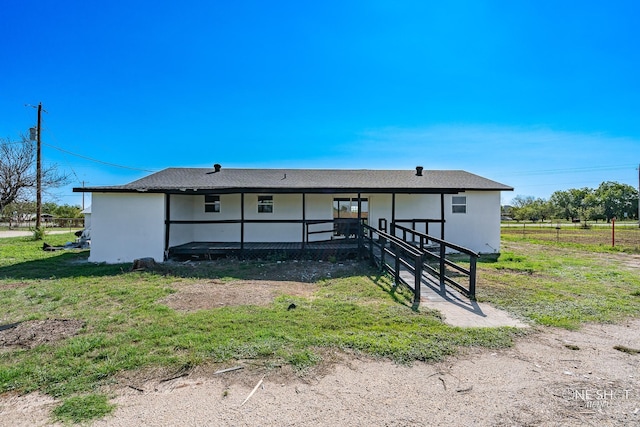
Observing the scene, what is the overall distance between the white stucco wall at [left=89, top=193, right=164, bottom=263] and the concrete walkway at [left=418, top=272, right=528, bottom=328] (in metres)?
8.81

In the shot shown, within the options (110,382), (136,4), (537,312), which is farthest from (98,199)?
(537,312)

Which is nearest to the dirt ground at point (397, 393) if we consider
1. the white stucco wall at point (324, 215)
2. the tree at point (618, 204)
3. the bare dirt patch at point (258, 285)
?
the bare dirt patch at point (258, 285)

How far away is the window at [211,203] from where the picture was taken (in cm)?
1273

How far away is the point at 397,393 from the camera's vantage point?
8.86ft

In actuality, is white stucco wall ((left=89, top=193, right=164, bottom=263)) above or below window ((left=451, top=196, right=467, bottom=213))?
below

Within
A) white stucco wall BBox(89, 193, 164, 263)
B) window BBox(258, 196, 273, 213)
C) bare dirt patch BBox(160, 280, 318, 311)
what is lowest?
bare dirt patch BBox(160, 280, 318, 311)

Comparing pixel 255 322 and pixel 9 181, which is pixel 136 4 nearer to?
pixel 255 322

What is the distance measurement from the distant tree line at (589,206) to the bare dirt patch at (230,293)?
6656 cm

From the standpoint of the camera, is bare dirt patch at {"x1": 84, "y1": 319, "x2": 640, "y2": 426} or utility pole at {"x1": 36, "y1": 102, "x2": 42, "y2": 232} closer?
bare dirt patch at {"x1": 84, "y1": 319, "x2": 640, "y2": 426}

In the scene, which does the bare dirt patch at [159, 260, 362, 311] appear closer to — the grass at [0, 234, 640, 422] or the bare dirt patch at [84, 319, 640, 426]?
the grass at [0, 234, 640, 422]

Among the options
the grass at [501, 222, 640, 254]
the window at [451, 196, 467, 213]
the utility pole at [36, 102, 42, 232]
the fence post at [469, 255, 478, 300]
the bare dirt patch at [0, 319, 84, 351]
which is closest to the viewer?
the bare dirt patch at [0, 319, 84, 351]

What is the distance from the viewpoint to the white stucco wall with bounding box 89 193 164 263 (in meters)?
10.3

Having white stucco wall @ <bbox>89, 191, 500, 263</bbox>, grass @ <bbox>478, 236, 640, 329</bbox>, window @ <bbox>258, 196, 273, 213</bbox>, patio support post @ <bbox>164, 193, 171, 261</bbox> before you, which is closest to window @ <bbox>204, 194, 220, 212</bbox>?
white stucco wall @ <bbox>89, 191, 500, 263</bbox>

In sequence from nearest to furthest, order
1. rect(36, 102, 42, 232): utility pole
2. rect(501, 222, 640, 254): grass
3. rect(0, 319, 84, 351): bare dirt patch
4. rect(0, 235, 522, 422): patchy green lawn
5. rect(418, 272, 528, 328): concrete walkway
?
rect(0, 235, 522, 422): patchy green lawn, rect(0, 319, 84, 351): bare dirt patch, rect(418, 272, 528, 328): concrete walkway, rect(501, 222, 640, 254): grass, rect(36, 102, 42, 232): utility pole
